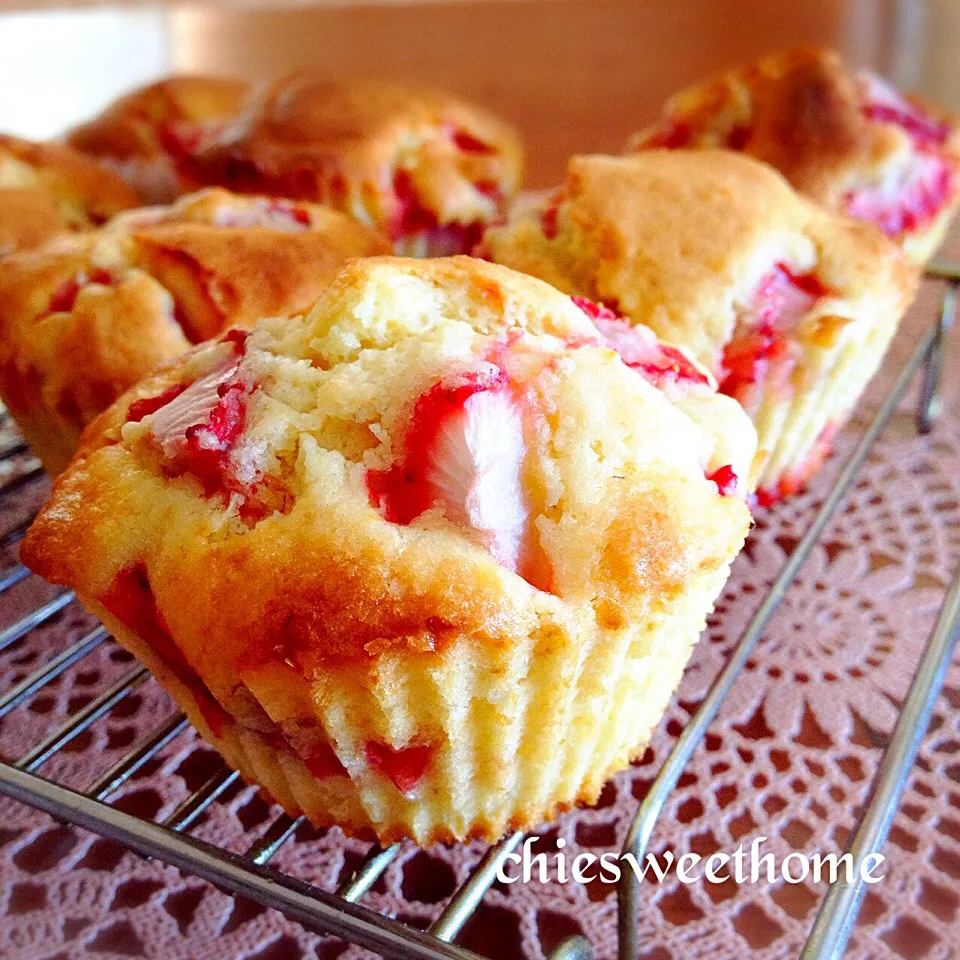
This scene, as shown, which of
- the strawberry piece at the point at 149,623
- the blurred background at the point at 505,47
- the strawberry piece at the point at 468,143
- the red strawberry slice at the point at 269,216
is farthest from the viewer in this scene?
the blurred background at the point at 505,47

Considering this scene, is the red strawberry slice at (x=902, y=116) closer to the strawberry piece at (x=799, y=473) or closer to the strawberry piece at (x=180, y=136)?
the strawberry piece at (x=799, y=473)

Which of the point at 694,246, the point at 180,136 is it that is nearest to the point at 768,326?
the point at 694,246

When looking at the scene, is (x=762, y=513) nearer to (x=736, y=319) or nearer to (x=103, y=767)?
(x=736, y=319)

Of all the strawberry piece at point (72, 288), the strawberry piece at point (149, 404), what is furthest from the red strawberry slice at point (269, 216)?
the strawberry piece at point (149, 404)

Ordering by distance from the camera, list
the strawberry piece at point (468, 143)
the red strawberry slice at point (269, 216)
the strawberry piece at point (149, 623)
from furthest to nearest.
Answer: the strawberry piece at point (468, 143)
the red strawberry slice at point (269, 216)
the strawberry piece at point (149, 623)

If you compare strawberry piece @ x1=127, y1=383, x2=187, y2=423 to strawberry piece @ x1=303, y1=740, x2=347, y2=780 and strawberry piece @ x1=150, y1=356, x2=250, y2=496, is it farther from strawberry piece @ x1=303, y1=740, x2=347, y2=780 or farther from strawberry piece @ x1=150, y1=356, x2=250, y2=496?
strawberry piece @ x1=303, y1=740, x2=347, y2=780

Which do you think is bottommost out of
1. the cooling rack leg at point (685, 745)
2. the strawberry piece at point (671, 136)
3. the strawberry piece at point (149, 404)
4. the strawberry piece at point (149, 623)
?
the cooling rack leg at point (685, 745)

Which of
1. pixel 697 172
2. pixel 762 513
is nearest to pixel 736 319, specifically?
pixel 697 172
